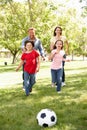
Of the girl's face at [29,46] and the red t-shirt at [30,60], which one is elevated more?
the girl's face at [29,46]

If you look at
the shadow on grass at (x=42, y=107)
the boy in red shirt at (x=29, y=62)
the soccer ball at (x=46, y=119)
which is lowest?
the shadow on grass at (x=42, y=107)

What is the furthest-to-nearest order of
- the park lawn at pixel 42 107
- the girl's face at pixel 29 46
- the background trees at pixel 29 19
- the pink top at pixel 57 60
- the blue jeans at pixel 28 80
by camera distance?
1. the background trees at pixel 29 19
2. the pink top at pixel 57 60
3. the blue jeans at pixel 28 80
4. the girl's face at pixel 29 46
5. the park lawn at pixel 42 107

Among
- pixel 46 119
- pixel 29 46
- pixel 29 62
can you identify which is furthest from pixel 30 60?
pixel 46 119

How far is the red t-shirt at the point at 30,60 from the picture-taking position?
431 inches

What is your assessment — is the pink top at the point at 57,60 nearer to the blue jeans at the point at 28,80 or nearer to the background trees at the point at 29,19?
the blue jeans at the point at 28,80

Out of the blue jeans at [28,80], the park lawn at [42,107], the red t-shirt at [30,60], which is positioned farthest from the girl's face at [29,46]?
the park lawn at [42,107]

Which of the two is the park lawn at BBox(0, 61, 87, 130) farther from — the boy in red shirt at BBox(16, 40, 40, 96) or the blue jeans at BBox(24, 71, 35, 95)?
the boy in red shirt at BBox(16, 40, 40, 96)

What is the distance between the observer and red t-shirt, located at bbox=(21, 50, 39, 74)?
10.9 meters

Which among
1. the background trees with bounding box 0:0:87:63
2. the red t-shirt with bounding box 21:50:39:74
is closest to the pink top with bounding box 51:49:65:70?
the red t-shirt with bounding box 21:50:39:74

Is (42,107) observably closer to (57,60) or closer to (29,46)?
(29,46)

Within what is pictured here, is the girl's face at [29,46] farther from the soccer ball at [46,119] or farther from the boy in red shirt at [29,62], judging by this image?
the soccer ball at [46,119]

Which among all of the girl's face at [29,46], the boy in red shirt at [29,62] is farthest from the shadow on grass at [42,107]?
the girl's face at [29,46]

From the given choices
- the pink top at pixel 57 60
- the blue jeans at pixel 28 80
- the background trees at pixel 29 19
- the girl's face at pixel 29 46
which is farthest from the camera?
the background trees at pixel 29 19

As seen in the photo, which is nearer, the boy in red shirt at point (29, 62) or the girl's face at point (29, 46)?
the girl's face at point (29, 46)
